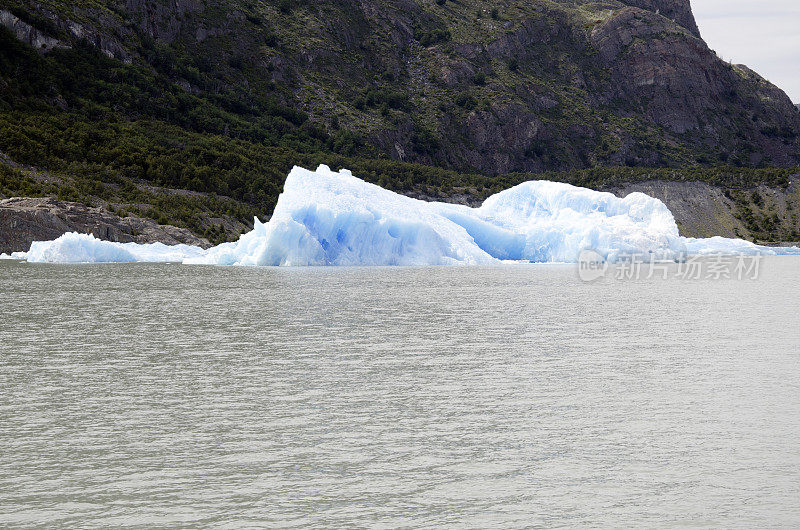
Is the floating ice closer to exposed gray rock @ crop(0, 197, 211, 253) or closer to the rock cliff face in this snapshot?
exposed gray rock @ crop(0, 197, 211, 253)

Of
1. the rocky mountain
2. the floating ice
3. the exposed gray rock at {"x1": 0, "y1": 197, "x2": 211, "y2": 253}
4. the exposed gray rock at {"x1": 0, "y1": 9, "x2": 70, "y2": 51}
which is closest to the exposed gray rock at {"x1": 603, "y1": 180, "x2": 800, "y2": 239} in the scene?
the rocky mountain

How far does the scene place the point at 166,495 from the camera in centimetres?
764

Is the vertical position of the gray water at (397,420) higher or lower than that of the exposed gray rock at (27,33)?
lower

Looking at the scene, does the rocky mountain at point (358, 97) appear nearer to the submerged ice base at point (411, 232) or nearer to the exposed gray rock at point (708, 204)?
the exposed gray rock at point (708, 204)

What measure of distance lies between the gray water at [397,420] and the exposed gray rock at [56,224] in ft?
135

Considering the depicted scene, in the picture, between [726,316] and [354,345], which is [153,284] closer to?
[354,345]

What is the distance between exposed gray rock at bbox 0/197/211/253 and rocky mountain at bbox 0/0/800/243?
260 inches

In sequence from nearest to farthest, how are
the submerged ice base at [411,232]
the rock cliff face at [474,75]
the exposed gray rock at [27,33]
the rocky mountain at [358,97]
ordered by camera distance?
the submerged ice base at [411,232] < the rocky mountain at [358,97] < the exposed gray rock at [27,33] < the rock cliff face at [474,75]

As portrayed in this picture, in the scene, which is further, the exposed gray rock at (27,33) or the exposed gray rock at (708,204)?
the exposed gray rock at (708,204)

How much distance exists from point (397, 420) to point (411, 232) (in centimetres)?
3709

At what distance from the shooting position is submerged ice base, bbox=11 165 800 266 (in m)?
44.6

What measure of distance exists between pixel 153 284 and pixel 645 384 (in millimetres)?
24890

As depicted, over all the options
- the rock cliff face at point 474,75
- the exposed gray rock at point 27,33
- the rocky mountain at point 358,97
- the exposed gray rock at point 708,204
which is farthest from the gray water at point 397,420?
the rock cliff face at point 474,75

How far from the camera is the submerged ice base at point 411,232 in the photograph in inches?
1754
